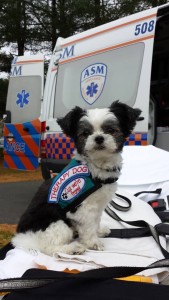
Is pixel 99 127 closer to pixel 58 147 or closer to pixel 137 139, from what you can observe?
pixel 137 139

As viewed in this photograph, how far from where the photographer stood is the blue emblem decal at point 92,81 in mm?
5402

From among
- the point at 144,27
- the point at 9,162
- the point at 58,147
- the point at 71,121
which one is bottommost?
the point at 9,162

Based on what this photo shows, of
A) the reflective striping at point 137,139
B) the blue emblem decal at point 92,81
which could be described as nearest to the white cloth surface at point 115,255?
the reflective striping at point 137,139

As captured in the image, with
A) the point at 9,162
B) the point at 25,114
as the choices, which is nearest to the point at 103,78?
the point at 25,114

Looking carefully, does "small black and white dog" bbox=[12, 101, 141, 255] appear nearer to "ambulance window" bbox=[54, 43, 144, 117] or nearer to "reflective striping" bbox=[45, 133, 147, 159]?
"ambulance window" bbox=[54, 43, 144, 117]

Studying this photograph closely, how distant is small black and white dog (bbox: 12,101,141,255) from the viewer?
2.16 meters

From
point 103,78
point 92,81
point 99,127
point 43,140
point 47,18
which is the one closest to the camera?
point 99,127

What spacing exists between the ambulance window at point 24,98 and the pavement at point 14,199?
1490 mm

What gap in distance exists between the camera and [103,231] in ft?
7.41

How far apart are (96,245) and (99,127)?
0.61m

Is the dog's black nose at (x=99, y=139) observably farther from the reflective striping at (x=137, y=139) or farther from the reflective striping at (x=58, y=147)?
the reflective striping at (x=58, y=147)

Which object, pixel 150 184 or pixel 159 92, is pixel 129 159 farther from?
pixel 159 92

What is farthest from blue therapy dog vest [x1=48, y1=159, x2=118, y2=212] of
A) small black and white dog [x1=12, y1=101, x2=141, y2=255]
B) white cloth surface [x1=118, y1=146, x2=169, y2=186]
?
white cloth surface [x1=118, y1=146, x2=169, y2=186]

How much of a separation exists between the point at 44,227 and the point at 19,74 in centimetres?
583
